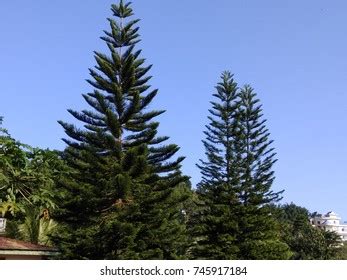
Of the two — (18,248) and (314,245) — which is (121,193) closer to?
(18,248)

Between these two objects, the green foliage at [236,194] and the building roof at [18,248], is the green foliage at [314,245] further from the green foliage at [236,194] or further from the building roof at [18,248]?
the building roof at [18,248]

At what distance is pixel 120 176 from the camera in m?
13.1

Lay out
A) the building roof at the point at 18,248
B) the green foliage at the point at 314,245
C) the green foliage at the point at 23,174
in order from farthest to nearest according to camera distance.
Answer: the green foliage at the point at 314,245, the building roof at the point at 18,248, the green foliage at the point at 23,174

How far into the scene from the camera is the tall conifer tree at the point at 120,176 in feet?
45.0

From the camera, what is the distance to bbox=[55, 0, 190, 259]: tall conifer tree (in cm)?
1372

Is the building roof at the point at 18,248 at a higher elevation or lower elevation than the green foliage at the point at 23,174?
lower

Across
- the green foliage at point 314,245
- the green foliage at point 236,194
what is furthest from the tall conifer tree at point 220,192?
the green foliage at point 314,245

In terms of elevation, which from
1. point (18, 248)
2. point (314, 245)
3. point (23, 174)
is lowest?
point (18, 248)

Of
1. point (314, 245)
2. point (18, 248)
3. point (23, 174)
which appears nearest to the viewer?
point (23, 174)

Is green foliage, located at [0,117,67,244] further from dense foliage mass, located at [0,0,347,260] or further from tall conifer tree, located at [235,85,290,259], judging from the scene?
tall conifer tree, located at [235,85,290,259]

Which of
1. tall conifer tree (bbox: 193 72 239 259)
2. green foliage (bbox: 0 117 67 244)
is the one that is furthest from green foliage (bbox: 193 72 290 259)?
green foliage (bbox: 0 117 67 244)

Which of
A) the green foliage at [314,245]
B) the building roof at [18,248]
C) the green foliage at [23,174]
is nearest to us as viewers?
the green foliage at [23,174]

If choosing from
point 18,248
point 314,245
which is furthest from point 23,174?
point 314,245
